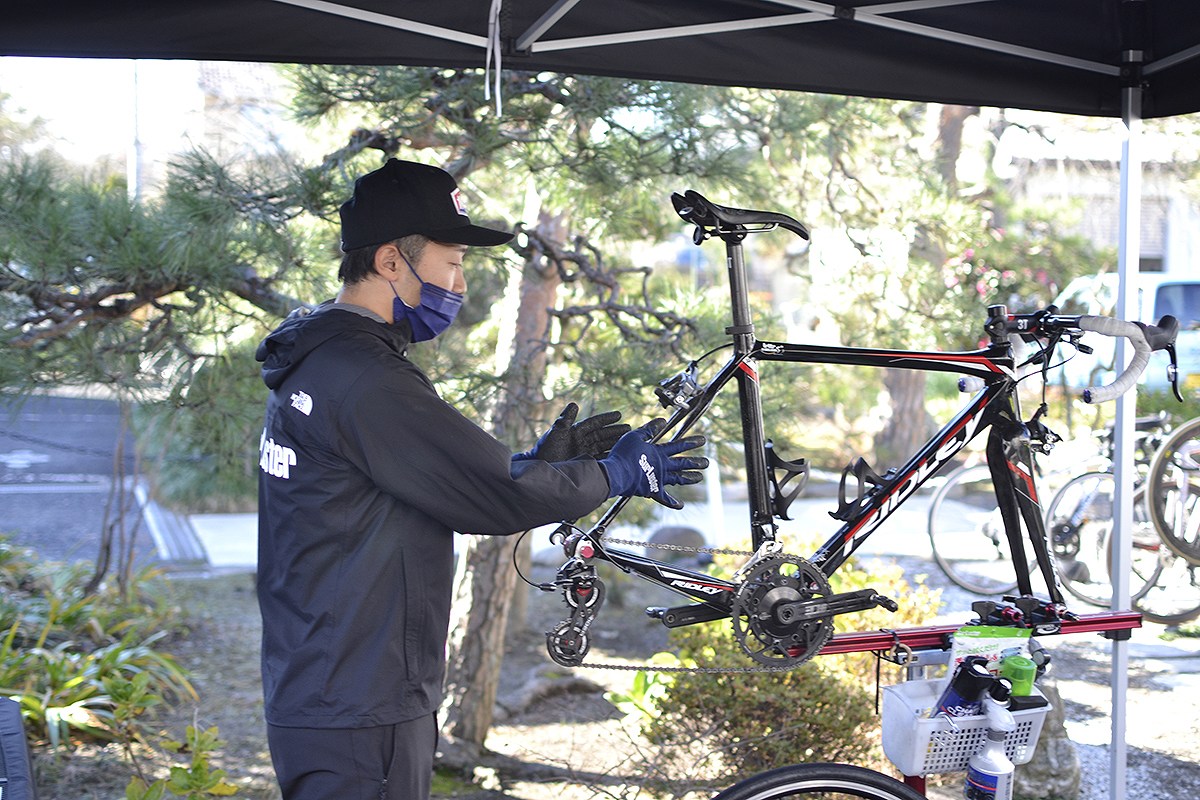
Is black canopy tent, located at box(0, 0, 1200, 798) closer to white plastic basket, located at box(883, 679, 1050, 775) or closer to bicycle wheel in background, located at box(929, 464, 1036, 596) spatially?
white plastic basket, located at box(883, 679, 1050, 775)

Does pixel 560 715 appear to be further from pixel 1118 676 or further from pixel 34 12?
pixel 34 12

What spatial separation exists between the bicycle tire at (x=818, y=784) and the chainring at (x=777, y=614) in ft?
0.71

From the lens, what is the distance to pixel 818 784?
221 centimetres

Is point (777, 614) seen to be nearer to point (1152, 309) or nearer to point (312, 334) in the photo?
point (312, 334)

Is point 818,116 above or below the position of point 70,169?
above

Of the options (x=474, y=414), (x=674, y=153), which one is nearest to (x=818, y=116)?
(x=674, y=153)

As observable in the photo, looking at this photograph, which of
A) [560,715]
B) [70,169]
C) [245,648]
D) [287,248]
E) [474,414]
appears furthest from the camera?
[245,648]

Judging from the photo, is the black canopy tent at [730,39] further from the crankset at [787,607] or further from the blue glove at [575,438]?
the crankset at [787,607]

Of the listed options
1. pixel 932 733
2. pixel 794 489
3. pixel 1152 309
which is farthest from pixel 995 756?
pixel 1152 309

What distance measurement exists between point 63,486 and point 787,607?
1155cm

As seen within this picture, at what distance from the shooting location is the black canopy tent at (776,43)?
8.39 feet

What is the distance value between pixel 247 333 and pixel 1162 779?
3.72 metres

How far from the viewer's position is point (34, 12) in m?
2.46

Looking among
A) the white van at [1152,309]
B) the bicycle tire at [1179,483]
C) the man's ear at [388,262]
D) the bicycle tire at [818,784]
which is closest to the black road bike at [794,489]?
the bicycle tire at [818,784]
